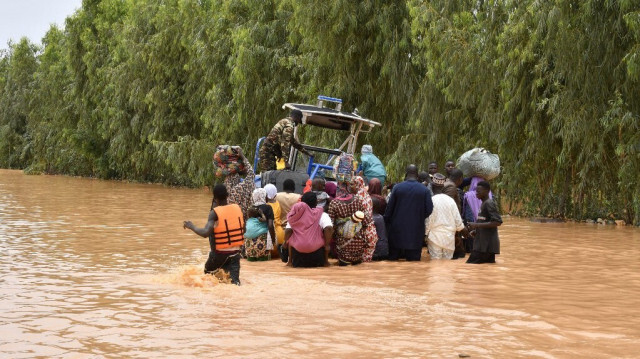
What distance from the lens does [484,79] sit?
24.2 meters

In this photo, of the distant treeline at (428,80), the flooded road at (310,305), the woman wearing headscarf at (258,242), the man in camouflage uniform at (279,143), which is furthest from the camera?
the distant treeline at (428,80)

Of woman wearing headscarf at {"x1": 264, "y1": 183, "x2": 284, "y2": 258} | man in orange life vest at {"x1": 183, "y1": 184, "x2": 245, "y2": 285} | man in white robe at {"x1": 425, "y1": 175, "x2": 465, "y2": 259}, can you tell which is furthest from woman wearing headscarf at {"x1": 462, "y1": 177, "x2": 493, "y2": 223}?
man in orange life vest at {"x1": 183, "y1": 184, "x2": 245, "y2": 285}

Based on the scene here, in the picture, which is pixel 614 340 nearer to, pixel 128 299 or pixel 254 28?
pixel 128 299

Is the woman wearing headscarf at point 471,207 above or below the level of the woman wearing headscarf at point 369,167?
below

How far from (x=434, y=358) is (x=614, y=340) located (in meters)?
1.91

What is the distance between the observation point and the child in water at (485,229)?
13.7 meters

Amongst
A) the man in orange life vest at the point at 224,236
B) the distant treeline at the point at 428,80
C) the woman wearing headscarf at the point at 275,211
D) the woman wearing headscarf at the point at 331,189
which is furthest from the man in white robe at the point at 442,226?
the distant treeline at the point at 428,80

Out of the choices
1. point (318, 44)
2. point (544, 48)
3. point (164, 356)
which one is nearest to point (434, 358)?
point (164, 356)

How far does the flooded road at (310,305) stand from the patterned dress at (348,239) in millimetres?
296

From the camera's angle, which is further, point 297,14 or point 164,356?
point 297,14

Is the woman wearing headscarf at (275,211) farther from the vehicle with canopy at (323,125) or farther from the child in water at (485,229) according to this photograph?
the child in water at (485,229)

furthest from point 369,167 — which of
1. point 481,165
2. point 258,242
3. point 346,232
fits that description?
point 258,242

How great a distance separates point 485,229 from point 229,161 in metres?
4.25

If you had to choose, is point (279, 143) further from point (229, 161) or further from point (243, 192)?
point (243, 192)
